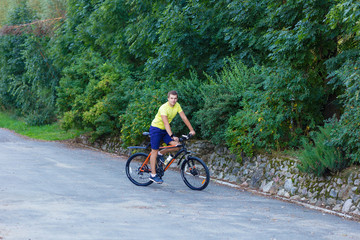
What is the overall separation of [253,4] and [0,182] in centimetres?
846

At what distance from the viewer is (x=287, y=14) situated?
11148mm

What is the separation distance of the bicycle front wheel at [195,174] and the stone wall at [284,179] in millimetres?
1604

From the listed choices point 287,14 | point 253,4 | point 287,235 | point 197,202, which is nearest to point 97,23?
point 253,4

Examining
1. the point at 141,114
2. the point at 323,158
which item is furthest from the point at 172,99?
the point at 141,114

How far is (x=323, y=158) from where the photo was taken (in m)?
9.45

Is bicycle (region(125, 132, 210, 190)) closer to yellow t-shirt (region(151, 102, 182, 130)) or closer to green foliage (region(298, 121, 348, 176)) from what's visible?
yellow t-shirt (region(151, 102, 182, 130))

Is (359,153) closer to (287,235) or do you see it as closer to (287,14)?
(287,235)

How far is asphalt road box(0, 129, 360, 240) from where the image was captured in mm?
→ 6312

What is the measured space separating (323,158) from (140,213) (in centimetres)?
421

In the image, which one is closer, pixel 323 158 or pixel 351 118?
pixel 351 118

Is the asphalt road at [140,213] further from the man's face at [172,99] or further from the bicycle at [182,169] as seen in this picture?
the man's face at [172,99]

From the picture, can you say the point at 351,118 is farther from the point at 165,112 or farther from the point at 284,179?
the point at 165,112

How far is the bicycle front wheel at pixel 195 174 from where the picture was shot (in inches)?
396

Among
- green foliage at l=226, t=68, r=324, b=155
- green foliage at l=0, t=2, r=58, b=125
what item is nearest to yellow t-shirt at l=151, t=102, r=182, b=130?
green foliage at l=226, t=68, r=324, b=155
